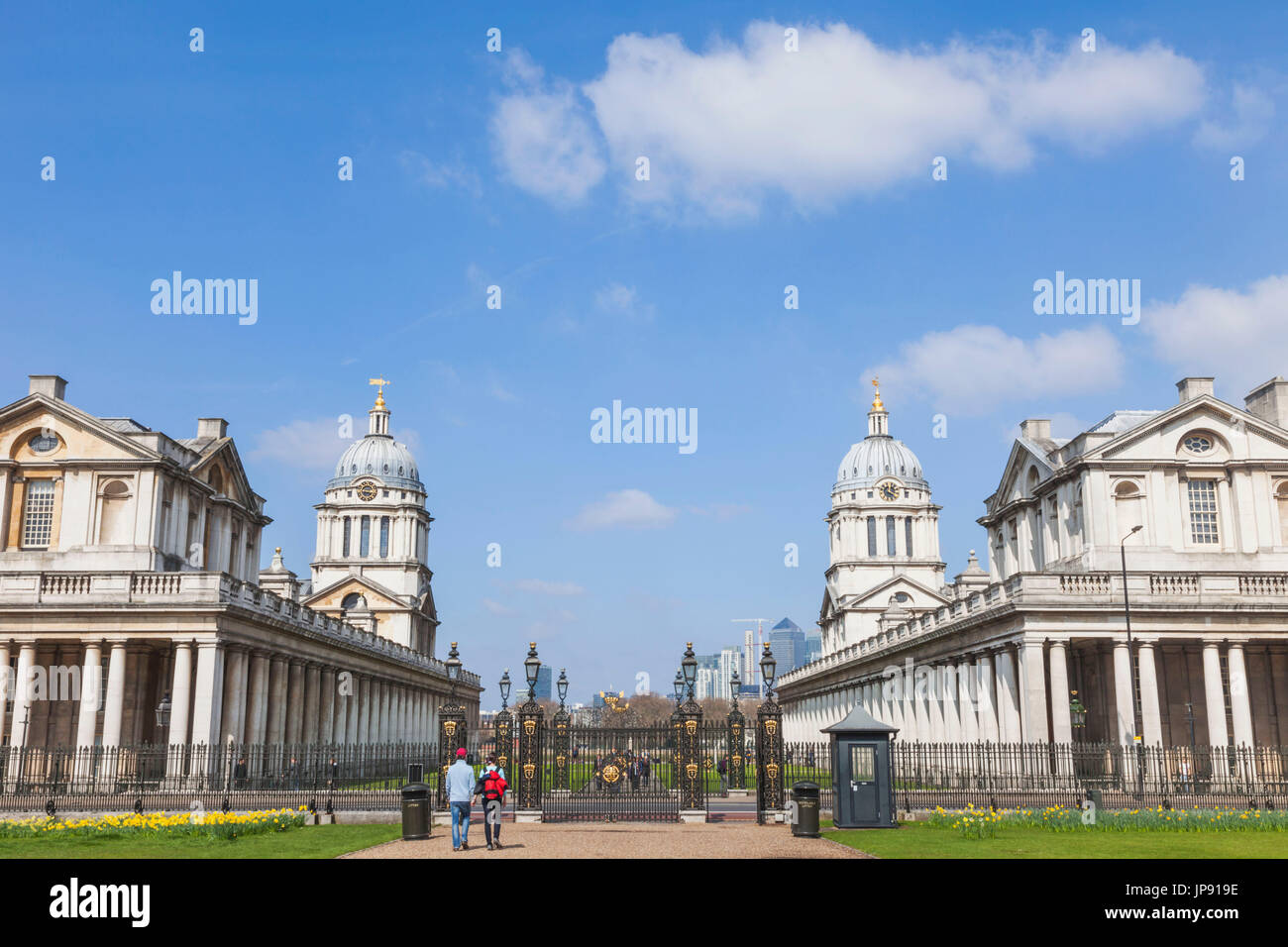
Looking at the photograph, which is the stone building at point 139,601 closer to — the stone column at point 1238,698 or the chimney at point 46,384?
the chimney at point 46,384

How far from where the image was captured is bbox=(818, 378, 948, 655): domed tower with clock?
106312 mm

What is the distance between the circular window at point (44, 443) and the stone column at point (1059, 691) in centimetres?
4116

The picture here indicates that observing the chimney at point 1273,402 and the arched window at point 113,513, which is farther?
the chimney at point 1273,402

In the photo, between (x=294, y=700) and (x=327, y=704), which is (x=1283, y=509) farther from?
(x=327, y=704)

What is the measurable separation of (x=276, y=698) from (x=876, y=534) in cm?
6960

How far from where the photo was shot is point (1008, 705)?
4597cm

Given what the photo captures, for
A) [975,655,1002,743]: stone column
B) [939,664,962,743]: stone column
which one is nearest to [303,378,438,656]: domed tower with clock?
[939,664,962,743]: stone column

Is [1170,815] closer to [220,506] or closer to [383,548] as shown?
[220,506]

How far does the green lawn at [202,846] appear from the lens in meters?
21.1

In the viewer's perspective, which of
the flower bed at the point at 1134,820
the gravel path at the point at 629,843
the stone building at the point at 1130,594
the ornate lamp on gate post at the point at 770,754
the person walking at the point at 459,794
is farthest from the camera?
the stone building at the point at 1130,594

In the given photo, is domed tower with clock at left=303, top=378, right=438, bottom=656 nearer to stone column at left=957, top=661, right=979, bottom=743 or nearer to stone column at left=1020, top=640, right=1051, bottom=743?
stone column at left=957, top=661, right=979, bottom=743

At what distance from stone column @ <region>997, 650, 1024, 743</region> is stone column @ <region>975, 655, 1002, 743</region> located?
6.63ft

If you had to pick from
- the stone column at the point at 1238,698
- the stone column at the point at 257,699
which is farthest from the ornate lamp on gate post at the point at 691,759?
the stone column at the point at 1238,698
